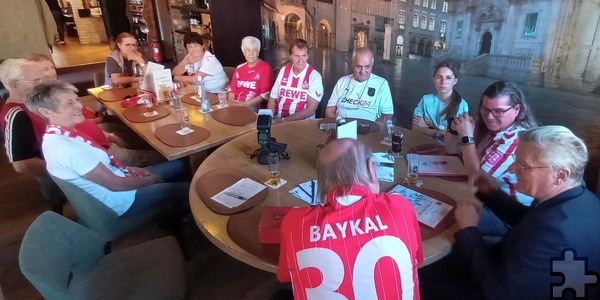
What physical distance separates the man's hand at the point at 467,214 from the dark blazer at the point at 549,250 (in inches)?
6.0

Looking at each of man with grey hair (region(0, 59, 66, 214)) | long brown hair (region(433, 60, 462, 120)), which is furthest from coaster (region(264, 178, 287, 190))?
man with grey hair (region(0, 59, 66, 214))

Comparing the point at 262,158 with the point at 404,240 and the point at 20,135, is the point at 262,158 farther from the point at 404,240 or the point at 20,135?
the point at 20,135

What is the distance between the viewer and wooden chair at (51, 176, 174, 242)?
169 centimetres

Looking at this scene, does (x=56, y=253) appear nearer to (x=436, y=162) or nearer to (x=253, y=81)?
(x=436, y=162)

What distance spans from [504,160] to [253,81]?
2.28m

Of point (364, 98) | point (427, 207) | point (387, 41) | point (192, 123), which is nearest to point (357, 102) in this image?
point (364, 98)

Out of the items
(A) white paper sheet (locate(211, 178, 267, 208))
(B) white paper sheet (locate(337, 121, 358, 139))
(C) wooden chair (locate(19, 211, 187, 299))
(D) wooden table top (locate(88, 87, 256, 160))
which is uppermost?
(B) white paper sheet (locate(337, 121, 358, 139))

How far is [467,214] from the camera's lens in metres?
1.37

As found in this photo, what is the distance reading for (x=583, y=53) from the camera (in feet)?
6.79

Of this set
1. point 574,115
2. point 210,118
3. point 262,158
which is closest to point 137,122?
point 210,118

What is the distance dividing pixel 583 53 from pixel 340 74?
79.3 inches

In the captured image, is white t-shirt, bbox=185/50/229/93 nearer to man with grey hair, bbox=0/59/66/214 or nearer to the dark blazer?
man with grey hair, bbox=0/59/66/214

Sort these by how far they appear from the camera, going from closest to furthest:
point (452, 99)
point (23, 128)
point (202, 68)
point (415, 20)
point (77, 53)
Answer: point (23, 128) → point (452, 99) → point (415, 20) → point (202, 68) → point (77, 53)

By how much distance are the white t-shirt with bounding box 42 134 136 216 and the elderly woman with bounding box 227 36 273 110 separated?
1.59 metres
